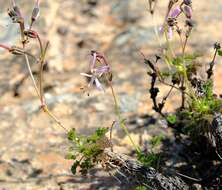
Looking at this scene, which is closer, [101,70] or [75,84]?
[101,70]

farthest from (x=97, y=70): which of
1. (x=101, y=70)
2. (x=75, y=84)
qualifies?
(x=75, y=84)

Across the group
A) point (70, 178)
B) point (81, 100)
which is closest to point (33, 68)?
point (81, 100)

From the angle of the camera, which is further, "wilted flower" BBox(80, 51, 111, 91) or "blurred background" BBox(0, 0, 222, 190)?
"blurred background" BBox(0, 0, 222, 190)

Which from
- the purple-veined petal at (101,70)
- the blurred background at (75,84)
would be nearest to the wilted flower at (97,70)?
the purple-veined petal at (101,70)

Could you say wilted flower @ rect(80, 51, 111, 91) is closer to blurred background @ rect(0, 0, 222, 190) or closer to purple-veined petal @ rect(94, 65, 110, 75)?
purple-veined petal @ rect(94, 65, 110, 75)

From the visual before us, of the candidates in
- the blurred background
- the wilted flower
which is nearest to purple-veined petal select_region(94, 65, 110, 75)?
the wilted flower

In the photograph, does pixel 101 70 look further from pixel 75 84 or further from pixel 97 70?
pixel 75 84

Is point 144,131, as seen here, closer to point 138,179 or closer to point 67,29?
point 138,179

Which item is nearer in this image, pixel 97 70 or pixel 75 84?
pixel 97 70

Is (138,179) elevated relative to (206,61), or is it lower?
lower
